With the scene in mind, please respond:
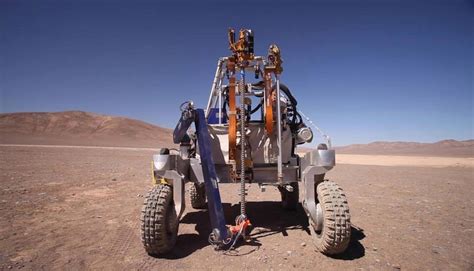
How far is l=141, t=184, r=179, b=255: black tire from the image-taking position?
14.4ft

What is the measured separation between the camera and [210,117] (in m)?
6.54

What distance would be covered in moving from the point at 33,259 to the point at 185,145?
3.02m

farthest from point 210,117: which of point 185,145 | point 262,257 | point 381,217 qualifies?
point 381,217

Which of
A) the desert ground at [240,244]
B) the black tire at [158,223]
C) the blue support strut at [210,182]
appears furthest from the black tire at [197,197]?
the black tire at [158,223]

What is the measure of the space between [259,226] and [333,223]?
2.24 meters

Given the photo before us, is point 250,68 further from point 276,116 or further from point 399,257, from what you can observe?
point 399,257

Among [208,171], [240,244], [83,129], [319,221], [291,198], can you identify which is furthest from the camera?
[83,129]

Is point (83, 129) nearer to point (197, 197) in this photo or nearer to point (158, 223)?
point (197, 197)

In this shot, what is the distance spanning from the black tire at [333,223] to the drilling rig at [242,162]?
0.5 inches

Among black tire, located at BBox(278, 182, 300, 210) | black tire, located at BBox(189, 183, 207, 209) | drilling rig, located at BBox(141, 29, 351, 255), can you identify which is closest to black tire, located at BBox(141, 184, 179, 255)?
drilling rig, located at BBox(141, 29, 351, 255)

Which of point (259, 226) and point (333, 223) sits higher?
point (333, 223)

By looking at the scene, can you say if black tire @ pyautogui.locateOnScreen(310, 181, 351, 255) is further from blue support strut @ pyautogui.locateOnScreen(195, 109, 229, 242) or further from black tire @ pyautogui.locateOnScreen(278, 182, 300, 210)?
black tire @ pyautogui.locateOnScreen(278, 182, 300, 210)

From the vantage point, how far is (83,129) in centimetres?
8650

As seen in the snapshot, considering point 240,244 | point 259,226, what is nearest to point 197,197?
point 259,226
